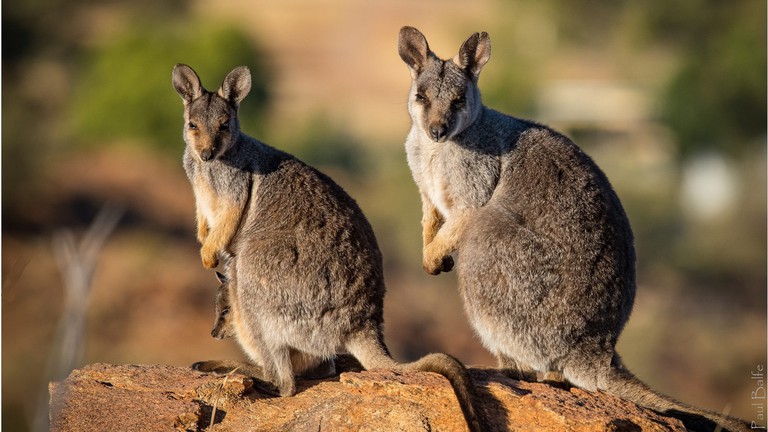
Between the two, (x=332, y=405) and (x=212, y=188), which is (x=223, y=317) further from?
(x=332, y=405)

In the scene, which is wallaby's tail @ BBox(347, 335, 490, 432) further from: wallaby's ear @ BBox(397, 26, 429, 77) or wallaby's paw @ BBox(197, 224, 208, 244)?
wallaby's ear @ BBox(397, 26, 429, 77)

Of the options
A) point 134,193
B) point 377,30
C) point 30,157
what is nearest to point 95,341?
point 134,193

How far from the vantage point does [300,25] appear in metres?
63.4

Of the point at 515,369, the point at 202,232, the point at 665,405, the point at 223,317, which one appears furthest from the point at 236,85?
the point at 665,405

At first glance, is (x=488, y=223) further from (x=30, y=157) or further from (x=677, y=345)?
(x=30, y=157)

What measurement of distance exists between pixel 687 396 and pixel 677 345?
299 cm

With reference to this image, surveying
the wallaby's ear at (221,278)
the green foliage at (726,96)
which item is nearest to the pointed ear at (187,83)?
the wallaby's ear at (221,278)

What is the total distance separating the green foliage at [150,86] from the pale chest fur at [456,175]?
27.0 m

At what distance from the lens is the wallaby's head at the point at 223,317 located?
7.77 metres

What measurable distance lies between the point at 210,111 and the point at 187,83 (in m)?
0.34

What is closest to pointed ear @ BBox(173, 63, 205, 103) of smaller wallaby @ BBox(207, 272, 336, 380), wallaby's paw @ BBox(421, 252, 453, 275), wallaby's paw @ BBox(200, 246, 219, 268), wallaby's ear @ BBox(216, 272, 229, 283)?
wallaby's paw @ BBox(200, 246, 219, 268)

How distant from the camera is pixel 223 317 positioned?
25.6 feet

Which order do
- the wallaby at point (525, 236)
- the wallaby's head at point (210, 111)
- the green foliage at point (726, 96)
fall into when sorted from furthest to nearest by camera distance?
the green foliage at point (726, 96) → the wallaby's head at point (210, 111) → the wallaby at point (525, 236)

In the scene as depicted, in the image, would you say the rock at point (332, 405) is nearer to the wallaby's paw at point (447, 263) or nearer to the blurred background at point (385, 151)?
the wallaby's paw at point (447, 263)
